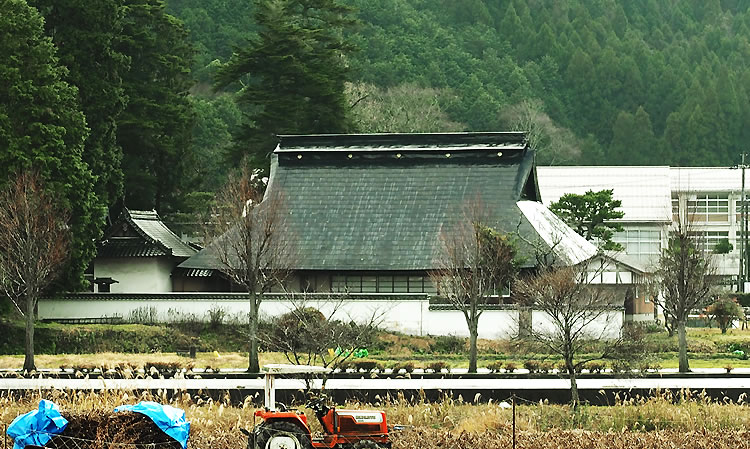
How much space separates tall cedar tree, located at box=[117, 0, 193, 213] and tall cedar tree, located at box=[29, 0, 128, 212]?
4104 mm

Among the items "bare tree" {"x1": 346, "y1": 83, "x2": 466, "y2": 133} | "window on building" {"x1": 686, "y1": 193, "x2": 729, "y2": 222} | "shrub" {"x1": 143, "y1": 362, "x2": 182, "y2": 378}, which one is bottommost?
"shrub" {"x1": 143, "y1": 362, "x2": 182, "y2": 378}

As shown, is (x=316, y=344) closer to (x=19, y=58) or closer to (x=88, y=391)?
(x=88, y=391)

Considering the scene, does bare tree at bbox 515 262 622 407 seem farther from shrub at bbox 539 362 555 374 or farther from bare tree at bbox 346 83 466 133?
bare tree at bbox 346 83 466 133

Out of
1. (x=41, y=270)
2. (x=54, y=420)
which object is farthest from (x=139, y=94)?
(x=54, y=420)

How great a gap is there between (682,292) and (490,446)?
12.8m

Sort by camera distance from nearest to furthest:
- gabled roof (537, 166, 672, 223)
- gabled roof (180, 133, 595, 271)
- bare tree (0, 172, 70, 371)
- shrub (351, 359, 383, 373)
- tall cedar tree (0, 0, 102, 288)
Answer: shrub (351, 359, 383, 373)
bare tree (0, 172, 70, 371)
tall cedar tree (0, 0, 102, 288)
gabled roof (180, 133, 595, 271)
gabled roof (537, 166, 672, 223)

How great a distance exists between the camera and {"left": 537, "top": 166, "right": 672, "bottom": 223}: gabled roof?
61.1 meters

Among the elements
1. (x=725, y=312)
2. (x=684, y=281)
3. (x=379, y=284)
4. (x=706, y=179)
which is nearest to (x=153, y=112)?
(x=379, y=284)

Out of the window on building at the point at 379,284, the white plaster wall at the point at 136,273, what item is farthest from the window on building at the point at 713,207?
the white plaster wall at the point at 136,273

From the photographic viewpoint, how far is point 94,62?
3681 cm

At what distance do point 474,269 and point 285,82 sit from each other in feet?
72.9

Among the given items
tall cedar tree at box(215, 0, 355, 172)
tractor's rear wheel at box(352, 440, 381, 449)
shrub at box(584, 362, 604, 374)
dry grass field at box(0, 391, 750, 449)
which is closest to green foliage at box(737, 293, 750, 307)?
tall cedar tree at box(215, 0, 355, 172)

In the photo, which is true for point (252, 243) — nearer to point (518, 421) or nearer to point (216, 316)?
point (216, 316)

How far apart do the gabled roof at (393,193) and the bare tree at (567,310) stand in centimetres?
345
